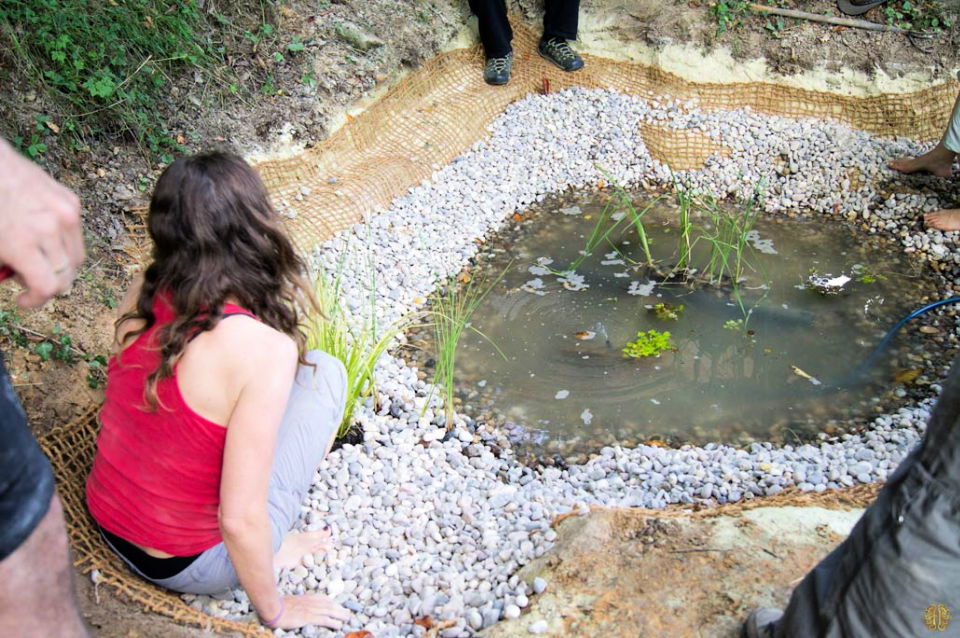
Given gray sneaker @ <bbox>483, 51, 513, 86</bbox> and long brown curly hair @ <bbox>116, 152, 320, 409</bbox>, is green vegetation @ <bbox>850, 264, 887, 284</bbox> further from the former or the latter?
long brown curly hair @ <bbox>116, 152, 320, 409</bbox>

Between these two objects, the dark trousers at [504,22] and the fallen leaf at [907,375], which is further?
the dark trousers at [504,22]

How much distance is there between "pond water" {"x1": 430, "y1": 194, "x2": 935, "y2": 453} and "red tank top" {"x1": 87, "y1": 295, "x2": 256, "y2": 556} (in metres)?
1.38

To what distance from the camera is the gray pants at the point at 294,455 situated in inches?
66.6

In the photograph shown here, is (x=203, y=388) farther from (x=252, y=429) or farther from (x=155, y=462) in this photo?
(x=155, y=462)

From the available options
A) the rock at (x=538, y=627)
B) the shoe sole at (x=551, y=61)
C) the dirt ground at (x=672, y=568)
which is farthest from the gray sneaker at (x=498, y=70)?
the rock at (x=538, y=627)

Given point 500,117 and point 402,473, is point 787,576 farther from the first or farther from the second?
point 500,117

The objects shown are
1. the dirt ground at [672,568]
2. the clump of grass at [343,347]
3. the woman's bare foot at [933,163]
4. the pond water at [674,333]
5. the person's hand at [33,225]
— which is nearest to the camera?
the person's hand at [33,225]

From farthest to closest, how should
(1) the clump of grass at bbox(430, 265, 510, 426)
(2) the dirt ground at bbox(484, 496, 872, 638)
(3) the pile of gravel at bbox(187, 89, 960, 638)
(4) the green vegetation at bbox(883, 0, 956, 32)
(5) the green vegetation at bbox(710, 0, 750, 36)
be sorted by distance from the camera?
1. (5) the green vegetation at bbox(710, 0, 750, 36)
2. (4) the green vegetation at bbox(883, 0, 956, 32)
3. (1) the clump of grass at bbox(430, 265, 510, 426)
4. (3) the pile of gravel at bbox(187, 89, 960, 638)
5. (2) the dirt ground at bbox(484, 496, 872, 638)

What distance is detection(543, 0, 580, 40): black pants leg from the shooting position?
4633 mm

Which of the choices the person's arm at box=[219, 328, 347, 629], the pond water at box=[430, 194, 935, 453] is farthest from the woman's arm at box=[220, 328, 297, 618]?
the pond water at box=[430, 194, 935, 453]

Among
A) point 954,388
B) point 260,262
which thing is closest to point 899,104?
point 954,388

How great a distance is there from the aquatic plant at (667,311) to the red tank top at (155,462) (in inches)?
86.1

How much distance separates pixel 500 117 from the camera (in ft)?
15.1

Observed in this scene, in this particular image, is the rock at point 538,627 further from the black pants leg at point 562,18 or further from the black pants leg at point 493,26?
the black pants leg at point 562,18
